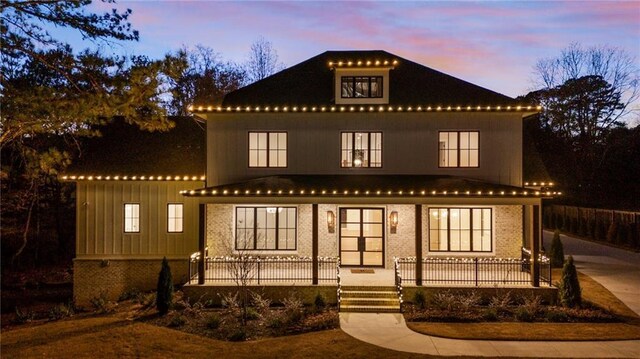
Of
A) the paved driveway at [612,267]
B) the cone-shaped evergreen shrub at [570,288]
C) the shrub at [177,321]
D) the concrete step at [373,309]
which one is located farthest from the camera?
the paved driveway at [612,267]

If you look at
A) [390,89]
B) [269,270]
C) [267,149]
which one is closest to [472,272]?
[269,270]

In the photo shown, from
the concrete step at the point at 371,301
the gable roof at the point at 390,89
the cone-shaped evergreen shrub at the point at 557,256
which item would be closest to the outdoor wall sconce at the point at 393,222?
the concrete step at the point at 371,301

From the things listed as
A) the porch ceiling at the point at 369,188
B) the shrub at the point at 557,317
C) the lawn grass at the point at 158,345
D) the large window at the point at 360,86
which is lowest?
the lawn grass at the point at 158,345

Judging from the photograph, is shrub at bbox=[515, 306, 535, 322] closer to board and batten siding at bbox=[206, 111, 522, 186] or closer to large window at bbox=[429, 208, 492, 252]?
large window at bbox=[429, 208, 492, 252]

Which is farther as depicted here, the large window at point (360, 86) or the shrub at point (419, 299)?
the large window at point (360, 86)

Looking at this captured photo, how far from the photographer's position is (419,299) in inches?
620

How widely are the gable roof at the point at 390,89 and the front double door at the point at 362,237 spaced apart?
435cm

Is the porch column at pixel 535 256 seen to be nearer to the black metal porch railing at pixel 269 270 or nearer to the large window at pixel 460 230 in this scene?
the large window at pixel 460 230

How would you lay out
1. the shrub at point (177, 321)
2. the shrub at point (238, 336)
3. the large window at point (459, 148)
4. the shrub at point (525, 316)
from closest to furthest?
the shrub at point (238, 336) → the shrub at point (177, 321) → the shrub at point (525, 316) → the large window at point (459, 148)

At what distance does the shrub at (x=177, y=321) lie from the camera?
14.3 m

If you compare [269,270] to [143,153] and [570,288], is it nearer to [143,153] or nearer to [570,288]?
[143,153]

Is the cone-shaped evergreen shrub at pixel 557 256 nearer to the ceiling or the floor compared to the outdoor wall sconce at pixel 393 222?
nearer to the floor

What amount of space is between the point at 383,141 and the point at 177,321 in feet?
32.5

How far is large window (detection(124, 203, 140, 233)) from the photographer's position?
19719mm
